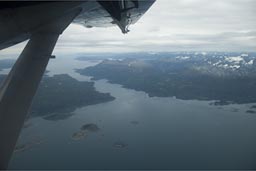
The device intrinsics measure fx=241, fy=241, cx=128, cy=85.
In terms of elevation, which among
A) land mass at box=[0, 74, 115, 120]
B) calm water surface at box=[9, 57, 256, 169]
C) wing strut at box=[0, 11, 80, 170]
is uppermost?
wing strut at box=[0, 11, 80, 170]

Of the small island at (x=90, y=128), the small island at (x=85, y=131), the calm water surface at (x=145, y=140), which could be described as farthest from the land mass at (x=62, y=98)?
the small island at (x=85, y=131)

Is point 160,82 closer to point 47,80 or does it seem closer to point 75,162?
point 47,80

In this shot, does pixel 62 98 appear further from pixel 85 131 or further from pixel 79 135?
pixel 79 135

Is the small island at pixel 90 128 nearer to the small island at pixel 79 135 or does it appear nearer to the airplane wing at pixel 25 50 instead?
the small island at pixel 79 135

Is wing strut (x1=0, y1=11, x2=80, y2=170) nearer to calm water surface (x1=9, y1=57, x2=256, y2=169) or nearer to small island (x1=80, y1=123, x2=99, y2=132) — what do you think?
calm water surface (x1=9, y1=57, x2=256, y2=169)

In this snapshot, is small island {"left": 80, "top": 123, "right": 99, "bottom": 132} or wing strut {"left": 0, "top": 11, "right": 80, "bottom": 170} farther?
small island {"left": 80, "top": 123, "right": 99, "bottom": 132}

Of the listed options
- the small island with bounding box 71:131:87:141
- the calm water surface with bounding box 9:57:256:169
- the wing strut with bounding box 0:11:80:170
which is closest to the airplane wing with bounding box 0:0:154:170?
the wing strut with bounding box 0:11:80:170

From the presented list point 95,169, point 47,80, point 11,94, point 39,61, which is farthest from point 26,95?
point 47,80

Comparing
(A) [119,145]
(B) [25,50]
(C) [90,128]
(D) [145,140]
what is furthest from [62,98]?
(B) [25,50]

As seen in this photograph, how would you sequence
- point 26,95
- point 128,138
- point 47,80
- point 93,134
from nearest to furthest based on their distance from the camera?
point 26,95 < point 128,138 < point 93,134 < point 47,80
